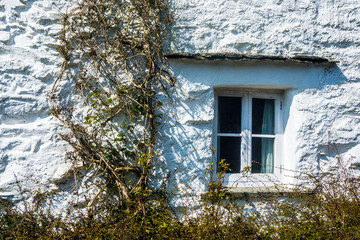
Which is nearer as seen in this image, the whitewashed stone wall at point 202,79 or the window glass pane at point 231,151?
the whitewashed stone wall at point 202,79

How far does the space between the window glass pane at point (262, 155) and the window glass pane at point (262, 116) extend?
0.36ft

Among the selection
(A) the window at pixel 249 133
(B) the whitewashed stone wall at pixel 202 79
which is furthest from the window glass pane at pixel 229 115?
(B) the whitewashed stone wall at pixel 202 79

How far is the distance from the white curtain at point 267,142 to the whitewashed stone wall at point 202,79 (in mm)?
183

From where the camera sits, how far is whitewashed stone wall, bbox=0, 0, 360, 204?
3803mm

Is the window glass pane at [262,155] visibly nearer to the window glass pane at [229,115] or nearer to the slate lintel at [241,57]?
the window glass pane at [229,115]

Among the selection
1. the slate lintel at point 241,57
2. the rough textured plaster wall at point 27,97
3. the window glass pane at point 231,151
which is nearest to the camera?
Result: the rough textured plaster wall at point 27,97

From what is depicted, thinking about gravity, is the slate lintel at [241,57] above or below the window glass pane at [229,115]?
above

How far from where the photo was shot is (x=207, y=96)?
4086 millimetres

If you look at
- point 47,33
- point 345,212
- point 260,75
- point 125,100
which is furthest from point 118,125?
point 345,212

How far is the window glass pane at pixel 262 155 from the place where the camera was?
4.36 meters

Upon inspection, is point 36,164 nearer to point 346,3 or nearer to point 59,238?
point 59,238

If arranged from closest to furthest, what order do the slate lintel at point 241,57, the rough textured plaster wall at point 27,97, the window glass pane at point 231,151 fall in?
the rough textured plaster wall at point 27,97, the slate lintel at point 241,57, the window glass pane at point 231,151

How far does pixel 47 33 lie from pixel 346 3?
3.31 m

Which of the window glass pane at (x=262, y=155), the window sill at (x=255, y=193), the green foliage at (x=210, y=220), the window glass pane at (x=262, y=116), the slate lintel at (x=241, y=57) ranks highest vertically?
the slate lintel at (x=241, y=57)
